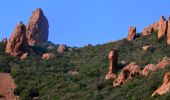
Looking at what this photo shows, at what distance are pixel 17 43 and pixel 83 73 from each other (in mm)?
A: 14985

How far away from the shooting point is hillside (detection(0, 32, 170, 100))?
7306 centimetres

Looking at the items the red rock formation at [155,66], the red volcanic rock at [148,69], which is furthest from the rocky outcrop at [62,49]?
the red rock formation at [155,66]

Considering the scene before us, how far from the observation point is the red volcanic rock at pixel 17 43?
102m

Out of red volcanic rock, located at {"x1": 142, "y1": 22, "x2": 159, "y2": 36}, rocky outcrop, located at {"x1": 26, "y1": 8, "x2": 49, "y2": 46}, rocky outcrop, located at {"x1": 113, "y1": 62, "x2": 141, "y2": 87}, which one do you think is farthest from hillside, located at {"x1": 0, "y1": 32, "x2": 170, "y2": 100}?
rocky outcrop, located at {"x1": 26, "y1": 8, "x2": 49, "y2": 46}

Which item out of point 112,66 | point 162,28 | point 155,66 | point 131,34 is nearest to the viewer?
point 155,66

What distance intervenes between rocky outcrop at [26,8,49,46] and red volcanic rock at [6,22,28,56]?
52.6ft

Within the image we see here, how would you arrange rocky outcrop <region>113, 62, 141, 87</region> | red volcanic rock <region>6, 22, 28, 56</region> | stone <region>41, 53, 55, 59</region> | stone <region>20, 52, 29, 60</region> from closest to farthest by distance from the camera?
rocky outcrop <region>113, 62, 141, 87</region> → stone <region>20, 52, 29, 60</region> → red volcanic rock <region>6, 22, 28, 56</region> → stone <region>41, 53, 55, 59</region>

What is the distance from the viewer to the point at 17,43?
101562mm

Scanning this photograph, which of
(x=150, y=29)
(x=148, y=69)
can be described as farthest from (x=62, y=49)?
(x=148, y=69)

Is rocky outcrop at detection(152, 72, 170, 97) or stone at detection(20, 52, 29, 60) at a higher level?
stone at detection(20, 52, 29, 60)

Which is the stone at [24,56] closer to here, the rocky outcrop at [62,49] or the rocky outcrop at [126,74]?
the rocky outcrop at [62,49]

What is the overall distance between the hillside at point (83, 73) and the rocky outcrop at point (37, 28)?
32.0ft

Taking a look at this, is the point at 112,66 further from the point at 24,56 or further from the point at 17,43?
the point at 17,43

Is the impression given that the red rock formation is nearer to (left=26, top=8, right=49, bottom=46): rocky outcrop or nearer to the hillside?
the hillside
